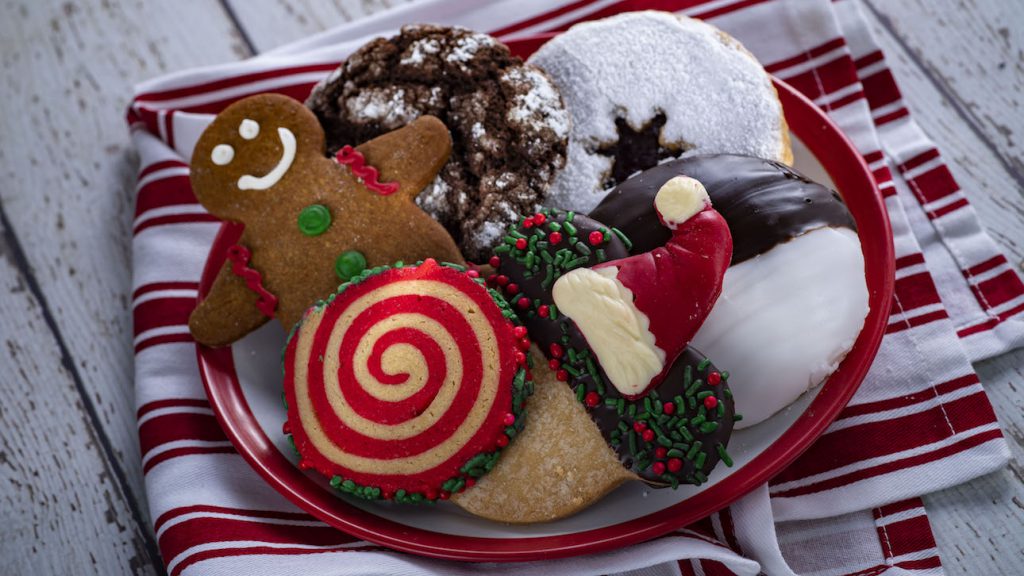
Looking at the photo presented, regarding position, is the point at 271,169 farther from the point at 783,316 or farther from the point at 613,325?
the point at 783,316

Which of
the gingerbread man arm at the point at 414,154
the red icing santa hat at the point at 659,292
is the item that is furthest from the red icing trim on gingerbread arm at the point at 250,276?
the red icing santa hat at the point at 659,292

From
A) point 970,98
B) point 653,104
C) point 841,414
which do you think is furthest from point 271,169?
point 970,98

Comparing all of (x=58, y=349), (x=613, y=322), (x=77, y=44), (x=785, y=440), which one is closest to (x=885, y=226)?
(x=785, y=440)

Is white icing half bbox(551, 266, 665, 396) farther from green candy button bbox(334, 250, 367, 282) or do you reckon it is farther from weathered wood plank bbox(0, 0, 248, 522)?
weathered wood plank bbox(0, 0, 248, 522)

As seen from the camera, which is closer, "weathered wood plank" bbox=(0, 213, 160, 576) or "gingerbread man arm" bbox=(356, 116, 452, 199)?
"gingerbread man arm" bbox=(356, 116, 452, 199)

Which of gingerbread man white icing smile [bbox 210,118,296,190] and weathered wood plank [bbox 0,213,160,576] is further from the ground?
gingerbread man white icing smile [bbox 210,118,296,190]

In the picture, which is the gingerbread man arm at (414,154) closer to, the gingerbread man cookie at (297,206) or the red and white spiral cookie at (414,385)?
the gingerbread man cookie at (297,206)

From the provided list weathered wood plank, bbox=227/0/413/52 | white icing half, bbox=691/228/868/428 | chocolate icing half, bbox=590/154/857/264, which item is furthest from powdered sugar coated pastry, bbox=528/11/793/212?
weathered wood plank, bbox=227/0/413/52
